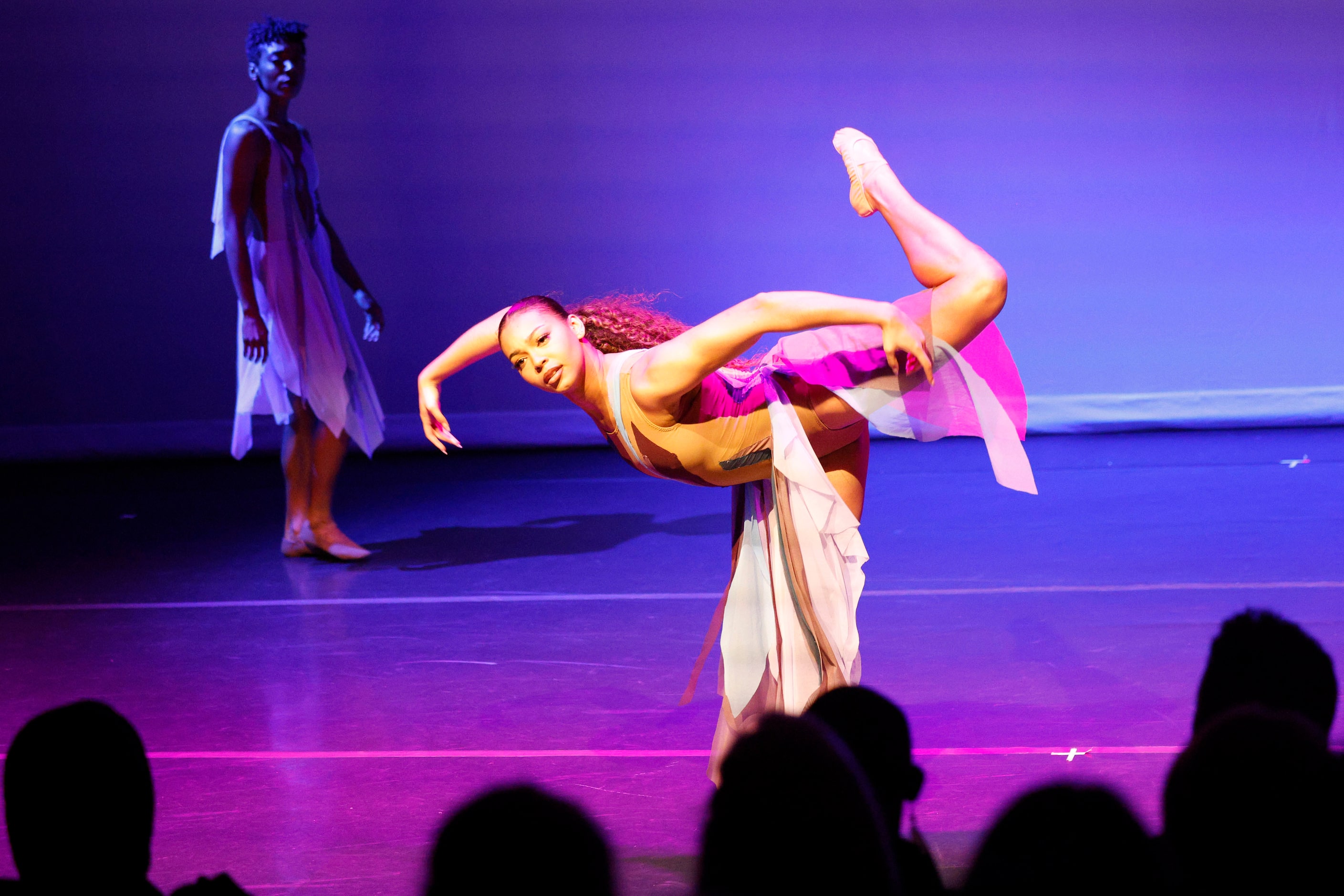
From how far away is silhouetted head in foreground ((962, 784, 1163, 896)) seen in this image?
36.3 inches

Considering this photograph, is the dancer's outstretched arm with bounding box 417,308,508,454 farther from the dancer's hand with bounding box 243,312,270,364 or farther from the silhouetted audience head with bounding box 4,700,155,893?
the dancer's hand with bounding box 243,312,270,364

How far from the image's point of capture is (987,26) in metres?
6.95

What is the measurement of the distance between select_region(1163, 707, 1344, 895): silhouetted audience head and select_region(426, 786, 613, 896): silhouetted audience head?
44cm

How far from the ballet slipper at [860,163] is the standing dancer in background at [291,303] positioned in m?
2.78

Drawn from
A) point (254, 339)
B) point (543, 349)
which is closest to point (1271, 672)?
point (543, 349)

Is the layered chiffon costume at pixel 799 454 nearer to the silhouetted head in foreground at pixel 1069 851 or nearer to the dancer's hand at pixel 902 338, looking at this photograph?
the dancer's hand at pixel 902 338

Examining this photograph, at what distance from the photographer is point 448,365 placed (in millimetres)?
2420

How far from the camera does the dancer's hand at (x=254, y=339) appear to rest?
434 centimetres

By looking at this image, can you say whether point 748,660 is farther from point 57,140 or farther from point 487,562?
point 57,140

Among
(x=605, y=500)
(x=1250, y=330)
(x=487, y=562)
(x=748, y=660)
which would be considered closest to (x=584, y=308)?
(x=748, y=660)

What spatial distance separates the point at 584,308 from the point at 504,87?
207 inches

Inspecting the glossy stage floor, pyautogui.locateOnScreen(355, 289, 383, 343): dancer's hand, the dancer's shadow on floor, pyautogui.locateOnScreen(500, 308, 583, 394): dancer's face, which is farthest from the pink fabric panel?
pyautogui.locateOnScreen(355, 289, 383, 343): dancer's hand

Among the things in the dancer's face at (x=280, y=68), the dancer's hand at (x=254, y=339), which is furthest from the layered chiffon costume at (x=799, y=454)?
the dancer's face at (x=280, y=68)

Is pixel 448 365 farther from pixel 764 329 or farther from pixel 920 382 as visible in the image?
pixel 920 382
